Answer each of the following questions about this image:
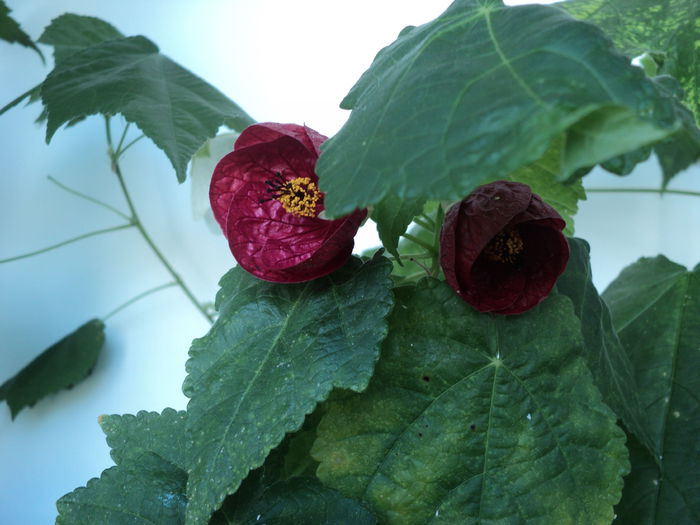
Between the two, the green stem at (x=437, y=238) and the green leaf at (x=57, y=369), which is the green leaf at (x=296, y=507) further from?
the green leaf at (x=57, y=369)

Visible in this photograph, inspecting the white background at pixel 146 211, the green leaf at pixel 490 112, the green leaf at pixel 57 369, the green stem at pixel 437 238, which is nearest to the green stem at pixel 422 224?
the green stem at pixel 437 238

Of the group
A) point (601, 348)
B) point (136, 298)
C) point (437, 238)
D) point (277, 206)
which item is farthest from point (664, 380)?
point (136, 298)

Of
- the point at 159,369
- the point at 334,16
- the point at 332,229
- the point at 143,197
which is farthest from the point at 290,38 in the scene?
the point at 332,229

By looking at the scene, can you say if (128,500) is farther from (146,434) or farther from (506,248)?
(506,248)

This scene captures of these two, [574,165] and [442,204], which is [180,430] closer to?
[442,204]

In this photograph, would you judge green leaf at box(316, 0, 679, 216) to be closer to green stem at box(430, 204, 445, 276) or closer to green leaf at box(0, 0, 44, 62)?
green stem at box(430, 204, 445, 276)
